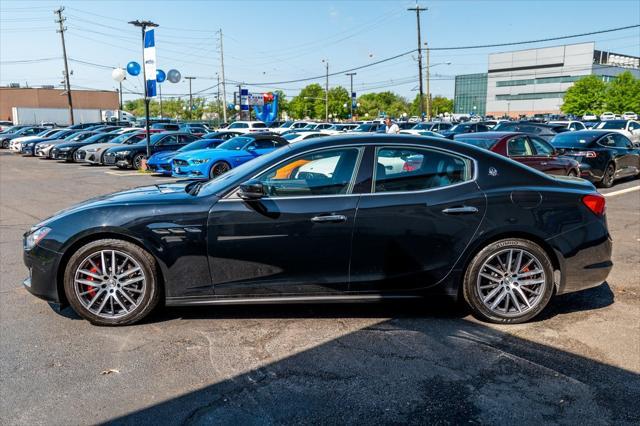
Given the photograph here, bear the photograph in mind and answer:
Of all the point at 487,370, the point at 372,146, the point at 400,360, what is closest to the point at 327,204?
the point at 372,146

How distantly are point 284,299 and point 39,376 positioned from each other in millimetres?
1798

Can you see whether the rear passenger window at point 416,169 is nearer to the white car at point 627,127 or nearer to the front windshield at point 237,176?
the front windshield at point 237,176

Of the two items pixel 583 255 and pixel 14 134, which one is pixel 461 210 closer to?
pixel 583 255

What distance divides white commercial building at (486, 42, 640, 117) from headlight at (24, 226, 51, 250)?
11526 centimetres

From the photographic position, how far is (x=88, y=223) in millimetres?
4195

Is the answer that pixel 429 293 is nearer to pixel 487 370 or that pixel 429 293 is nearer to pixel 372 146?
pixel 487 370

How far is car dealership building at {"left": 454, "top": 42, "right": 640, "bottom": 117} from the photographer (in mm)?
109812

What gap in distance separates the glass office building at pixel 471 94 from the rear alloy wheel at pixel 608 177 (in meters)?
127

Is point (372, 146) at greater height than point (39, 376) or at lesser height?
greater

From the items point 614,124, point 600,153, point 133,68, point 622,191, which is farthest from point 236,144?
point 614,124

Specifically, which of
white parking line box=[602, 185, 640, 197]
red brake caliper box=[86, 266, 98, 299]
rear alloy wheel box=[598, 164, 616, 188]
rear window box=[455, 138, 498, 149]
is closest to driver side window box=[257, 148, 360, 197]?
red brake caliper box=[86, 266, 98, 299]

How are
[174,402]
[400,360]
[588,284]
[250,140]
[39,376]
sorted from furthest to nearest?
[250,140] < [588,284] < [400,360] < [39,376] < [174,402]

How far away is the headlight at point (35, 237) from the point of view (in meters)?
4.27

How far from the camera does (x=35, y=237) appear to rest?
14.2ft
